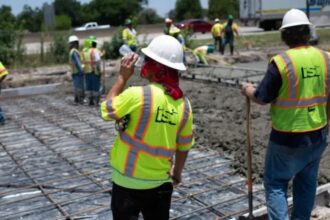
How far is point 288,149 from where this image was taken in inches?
129

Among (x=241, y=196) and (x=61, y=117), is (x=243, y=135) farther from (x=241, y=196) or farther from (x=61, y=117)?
(x=61, y=117)

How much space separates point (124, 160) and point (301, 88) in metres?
1.36

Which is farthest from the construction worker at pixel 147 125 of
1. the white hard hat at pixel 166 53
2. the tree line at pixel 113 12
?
the tree line at pixel 113 12

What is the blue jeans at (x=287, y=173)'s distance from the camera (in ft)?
10.8

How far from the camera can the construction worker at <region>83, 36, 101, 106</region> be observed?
9109mm

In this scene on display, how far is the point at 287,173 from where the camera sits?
10.9ft

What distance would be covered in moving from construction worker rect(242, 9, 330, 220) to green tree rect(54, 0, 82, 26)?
74.3 meters

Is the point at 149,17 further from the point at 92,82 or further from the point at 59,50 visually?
the point at 92,82

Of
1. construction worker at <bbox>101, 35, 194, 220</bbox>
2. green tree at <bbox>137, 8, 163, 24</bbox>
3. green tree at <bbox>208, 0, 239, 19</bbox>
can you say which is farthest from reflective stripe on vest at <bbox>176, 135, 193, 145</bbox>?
green tree at <bbox>137, 8, 163, 24</bbox>

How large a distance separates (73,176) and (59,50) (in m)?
12.6

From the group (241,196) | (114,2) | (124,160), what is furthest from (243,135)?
(114,2)

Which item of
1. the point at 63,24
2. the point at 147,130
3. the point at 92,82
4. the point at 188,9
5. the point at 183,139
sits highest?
the point at 188,9

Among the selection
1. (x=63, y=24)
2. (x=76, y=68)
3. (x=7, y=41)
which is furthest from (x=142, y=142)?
(x=63, y=24)

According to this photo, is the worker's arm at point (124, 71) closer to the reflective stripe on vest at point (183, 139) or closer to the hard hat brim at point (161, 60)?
the hard hat brim at point (161, 60)
